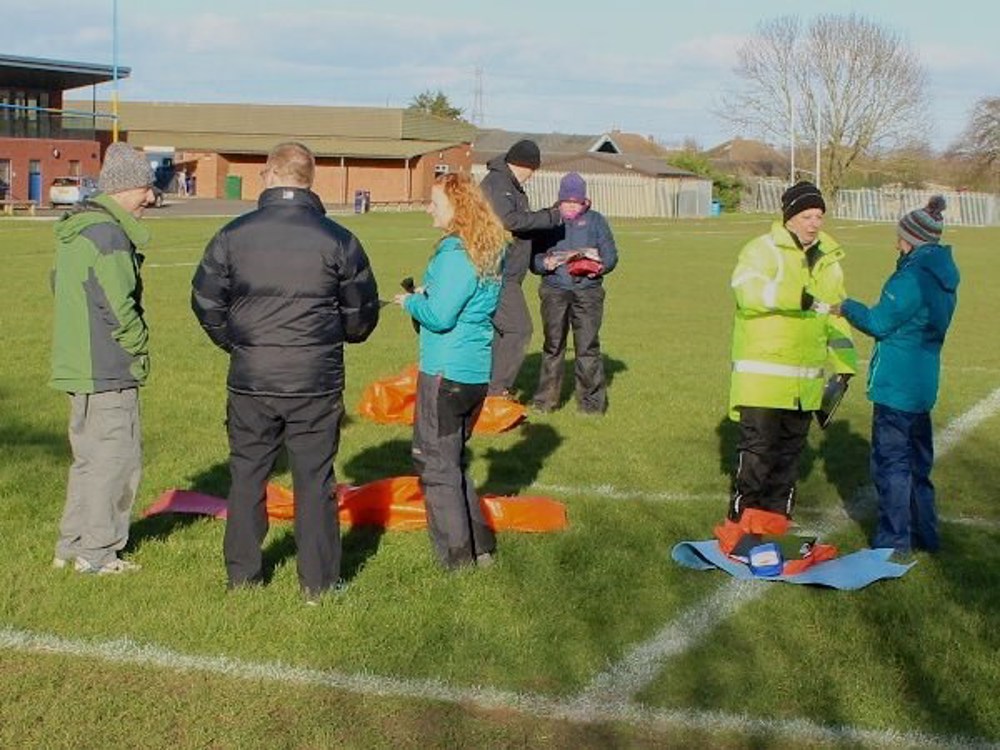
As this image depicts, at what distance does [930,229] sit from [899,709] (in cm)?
298

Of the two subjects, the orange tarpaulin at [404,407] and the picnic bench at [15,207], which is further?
the picnic bench at [15,207]

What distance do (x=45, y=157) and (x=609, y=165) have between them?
41.1m

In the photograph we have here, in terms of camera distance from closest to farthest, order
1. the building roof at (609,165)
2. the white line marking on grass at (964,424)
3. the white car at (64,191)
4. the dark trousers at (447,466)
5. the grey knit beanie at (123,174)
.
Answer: the grey knit beanie at (123,174) → the dark trousers at (447,466) → the white line marking on grass at (964,424) → the white car at (64,191) → the building roof at (609,165)

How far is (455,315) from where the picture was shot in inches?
259

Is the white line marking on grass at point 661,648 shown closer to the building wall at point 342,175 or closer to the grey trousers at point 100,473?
the grey trousers at point 100,473

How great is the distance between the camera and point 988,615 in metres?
6.32

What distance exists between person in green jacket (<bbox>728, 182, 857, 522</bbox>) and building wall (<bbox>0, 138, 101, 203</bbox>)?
56.1 meters

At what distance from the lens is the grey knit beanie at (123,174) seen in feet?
20.9

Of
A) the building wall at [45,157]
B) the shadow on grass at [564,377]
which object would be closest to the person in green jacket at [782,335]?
the shadow on grass at [564,377]

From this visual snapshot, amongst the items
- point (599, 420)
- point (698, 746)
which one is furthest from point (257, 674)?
point (599, 420)

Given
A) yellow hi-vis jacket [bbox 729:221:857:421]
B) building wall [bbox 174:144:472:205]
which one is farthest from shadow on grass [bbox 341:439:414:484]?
building wall [bbox 174:144:472:205]

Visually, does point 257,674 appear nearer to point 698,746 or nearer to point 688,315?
point 698,746

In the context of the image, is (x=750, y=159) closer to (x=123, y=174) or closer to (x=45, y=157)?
(x=45, y=157)

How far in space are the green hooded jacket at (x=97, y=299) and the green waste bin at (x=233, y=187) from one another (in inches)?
3060
